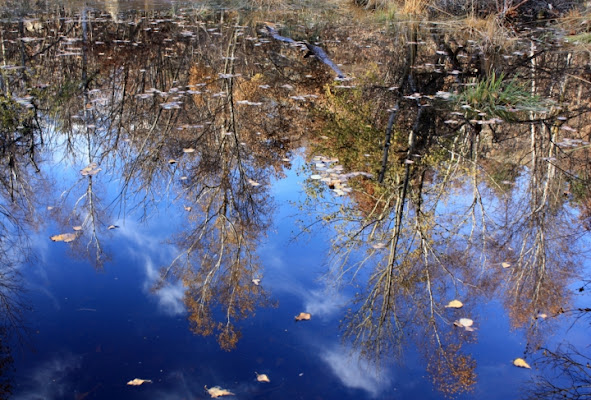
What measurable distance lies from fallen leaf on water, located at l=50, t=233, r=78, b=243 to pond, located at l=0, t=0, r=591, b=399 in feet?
0.07

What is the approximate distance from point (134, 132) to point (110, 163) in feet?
2.45

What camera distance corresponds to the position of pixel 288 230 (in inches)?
184

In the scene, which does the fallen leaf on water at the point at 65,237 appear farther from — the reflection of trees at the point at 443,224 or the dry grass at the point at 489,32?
the dry grass at the point at 489,32

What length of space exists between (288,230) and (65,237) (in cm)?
202

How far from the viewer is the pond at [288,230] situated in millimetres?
3041

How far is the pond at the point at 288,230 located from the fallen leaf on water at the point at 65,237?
20 millimetres

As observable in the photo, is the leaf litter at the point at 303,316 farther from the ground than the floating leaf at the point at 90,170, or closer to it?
closer to it

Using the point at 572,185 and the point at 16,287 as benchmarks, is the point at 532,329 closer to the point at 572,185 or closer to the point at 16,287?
the point at 572,185

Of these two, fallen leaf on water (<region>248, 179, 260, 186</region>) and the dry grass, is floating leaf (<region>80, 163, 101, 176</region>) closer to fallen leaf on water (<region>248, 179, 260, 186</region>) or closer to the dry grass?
fallen leaf on water (<region>248, 179, 260, 186</region>)

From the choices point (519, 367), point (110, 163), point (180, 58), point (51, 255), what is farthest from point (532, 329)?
point (180, 58)

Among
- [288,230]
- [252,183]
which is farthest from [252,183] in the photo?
[288,230]

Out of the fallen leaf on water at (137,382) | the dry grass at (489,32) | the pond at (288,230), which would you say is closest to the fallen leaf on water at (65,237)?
Result: the pond at (288,230)

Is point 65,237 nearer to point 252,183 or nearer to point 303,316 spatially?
point 252,183

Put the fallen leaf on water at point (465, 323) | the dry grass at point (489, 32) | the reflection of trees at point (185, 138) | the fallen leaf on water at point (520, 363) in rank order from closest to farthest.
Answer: the fallen leaf on water at point (520, 363) → the fallen leaf on water at point (465, 323) → the reflection of trees at point (185, 138) → the dry grass at point (489, 32)
